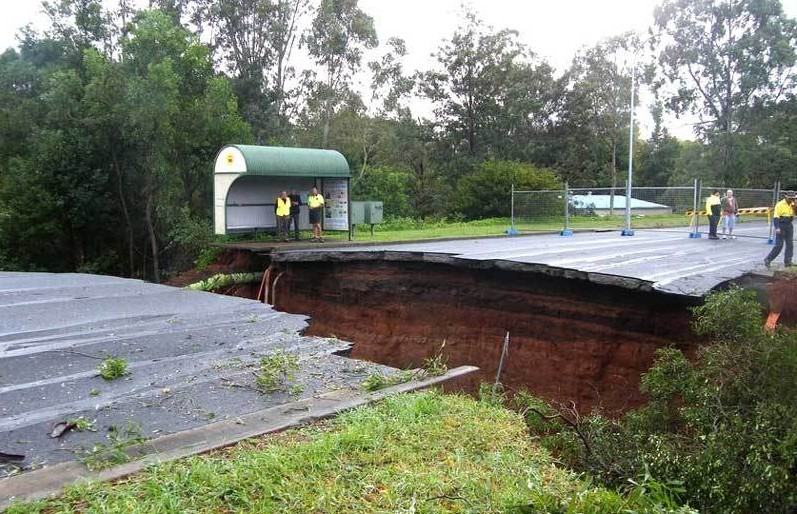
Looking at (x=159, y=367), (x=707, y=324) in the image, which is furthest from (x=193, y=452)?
(x=707, y=324)

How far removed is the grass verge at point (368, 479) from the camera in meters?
3.09

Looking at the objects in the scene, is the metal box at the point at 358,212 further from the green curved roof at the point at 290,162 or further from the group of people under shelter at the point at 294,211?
the green curved roof at the point at 290,162

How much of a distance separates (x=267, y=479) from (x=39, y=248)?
2850 centimetres

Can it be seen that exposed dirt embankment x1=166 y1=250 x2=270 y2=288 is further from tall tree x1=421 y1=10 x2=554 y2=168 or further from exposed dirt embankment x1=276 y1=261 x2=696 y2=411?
tall tree x1=421 y1=10 x2=554 y2=168

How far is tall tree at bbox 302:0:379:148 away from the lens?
36469 millimetres

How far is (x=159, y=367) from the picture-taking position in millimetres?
5805

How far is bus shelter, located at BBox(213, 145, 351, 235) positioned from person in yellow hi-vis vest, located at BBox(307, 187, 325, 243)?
1.88 ft

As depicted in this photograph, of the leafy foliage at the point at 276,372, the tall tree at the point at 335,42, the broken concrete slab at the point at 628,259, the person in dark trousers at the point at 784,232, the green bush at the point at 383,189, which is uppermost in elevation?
the tall tree at the point at 335,42

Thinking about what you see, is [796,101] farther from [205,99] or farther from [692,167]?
[205,99]

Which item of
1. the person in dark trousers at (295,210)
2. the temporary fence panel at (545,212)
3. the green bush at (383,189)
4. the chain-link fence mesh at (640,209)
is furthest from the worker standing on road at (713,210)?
the green bush at (383,189)

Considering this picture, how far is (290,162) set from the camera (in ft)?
60.0

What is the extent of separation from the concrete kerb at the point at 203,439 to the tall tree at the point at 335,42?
1345 inches

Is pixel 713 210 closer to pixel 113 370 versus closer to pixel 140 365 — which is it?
pixel 140 365

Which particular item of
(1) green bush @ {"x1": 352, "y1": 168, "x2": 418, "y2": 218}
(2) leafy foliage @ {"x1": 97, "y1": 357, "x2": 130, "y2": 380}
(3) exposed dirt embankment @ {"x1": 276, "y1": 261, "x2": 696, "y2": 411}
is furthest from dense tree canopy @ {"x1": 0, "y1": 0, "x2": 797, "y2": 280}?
(2) leafy foliage @ {"x1": 97, "y1": 357, "x2": 130, "y2": 380}
